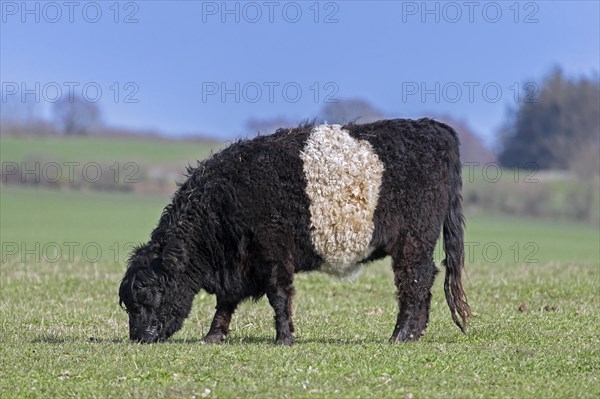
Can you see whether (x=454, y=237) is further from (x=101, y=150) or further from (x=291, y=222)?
(x=101, y=150)

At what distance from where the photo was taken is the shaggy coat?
11.4 metres

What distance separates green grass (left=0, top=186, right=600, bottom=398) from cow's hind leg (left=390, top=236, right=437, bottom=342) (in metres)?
0.34

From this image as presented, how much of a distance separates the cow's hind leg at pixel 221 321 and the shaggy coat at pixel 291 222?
0.13 ft

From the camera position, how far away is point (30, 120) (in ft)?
290

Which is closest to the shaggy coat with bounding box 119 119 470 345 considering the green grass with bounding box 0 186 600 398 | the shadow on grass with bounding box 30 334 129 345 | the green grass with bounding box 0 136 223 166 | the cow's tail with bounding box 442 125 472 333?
the cow's tail with bounding box 442 125 472 333

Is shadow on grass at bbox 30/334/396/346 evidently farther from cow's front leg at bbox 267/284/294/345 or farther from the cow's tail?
the cow's tail

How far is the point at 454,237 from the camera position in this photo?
12.3 m

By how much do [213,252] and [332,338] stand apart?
1846mm

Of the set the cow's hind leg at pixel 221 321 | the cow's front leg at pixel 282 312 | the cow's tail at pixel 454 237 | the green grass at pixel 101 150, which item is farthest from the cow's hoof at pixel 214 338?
the green grass at pixel 101 150

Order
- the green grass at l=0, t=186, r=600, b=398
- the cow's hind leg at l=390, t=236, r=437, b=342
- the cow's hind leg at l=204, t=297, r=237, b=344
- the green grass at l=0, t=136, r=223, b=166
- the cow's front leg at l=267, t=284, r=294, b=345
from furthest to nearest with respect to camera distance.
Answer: the green grass at l=0, t=136, r=223, b=166 → the cow's hind leg at l=204, t=297, r=237, b=344 → the cow's hind leg at l=390, t=236, r=437, b=342 → the cow's front leg at l=267, t=284, r=294, b=345 → the green grass at l=0, t=186, r=600, b=398

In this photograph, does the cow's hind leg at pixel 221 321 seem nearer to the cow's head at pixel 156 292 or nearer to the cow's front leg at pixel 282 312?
the cow's head at pixel 156 292

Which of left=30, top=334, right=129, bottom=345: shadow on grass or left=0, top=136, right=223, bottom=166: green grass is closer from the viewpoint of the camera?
left=30, top=334, right=129, bottom=345: shadow on grass

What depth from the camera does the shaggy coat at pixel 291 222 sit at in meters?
11.4

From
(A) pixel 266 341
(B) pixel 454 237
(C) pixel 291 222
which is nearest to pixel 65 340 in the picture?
(A) pixel 266 341
